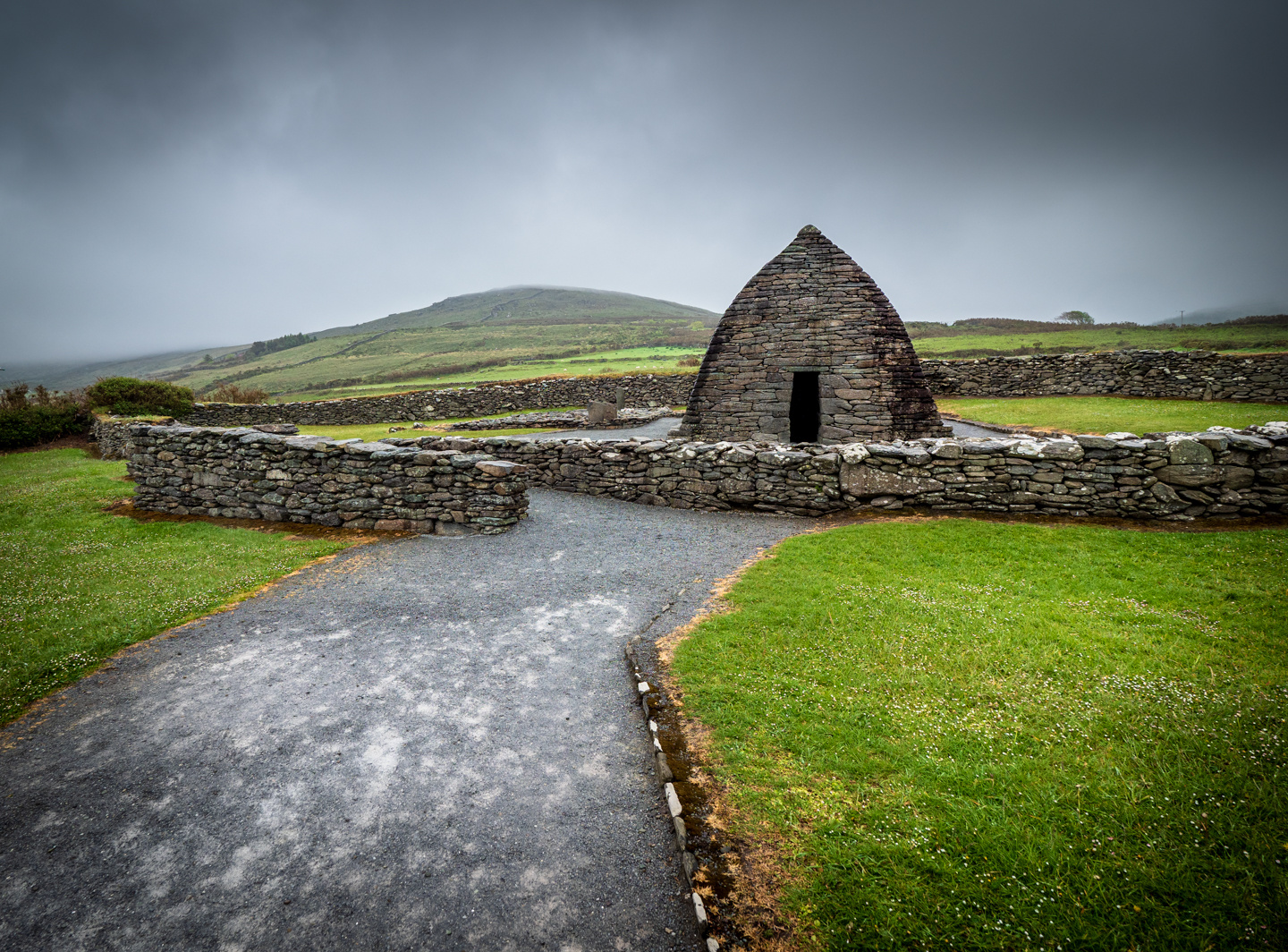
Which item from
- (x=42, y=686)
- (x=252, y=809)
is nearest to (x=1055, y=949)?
(x=252, y=809)

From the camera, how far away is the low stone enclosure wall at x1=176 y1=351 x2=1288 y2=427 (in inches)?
880

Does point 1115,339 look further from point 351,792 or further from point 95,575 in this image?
point 95,575

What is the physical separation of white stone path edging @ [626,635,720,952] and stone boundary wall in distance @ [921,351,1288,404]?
19010mm

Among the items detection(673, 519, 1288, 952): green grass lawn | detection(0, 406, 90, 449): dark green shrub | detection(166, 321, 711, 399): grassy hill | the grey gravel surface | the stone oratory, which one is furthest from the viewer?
detection(166, 321, 711, 399): grassy hill

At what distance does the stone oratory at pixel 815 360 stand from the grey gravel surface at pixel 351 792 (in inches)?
402

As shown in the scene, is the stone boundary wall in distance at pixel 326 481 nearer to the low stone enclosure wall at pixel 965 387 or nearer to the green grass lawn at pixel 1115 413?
the green grass lawn at pixel 1115 413

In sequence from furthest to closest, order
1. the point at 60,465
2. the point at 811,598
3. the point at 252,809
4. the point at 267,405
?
the point at 267,405, the point at 60,465, the point at 811,598, the point at 252,809

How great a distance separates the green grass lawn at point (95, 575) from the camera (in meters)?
5.89

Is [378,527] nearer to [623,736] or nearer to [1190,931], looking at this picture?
[623,736]

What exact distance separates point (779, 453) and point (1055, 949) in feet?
29.9

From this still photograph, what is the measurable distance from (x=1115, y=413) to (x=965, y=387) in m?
11.0

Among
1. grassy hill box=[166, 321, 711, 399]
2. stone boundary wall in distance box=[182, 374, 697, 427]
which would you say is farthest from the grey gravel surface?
grassy hill box=[166, 321, 711, 399]

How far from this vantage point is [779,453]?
1128 centimetres

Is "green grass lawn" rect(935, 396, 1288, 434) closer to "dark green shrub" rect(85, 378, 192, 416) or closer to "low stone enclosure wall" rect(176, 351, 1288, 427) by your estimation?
"low stone enclosure wall" rect(176, 351, 1288, 427)
